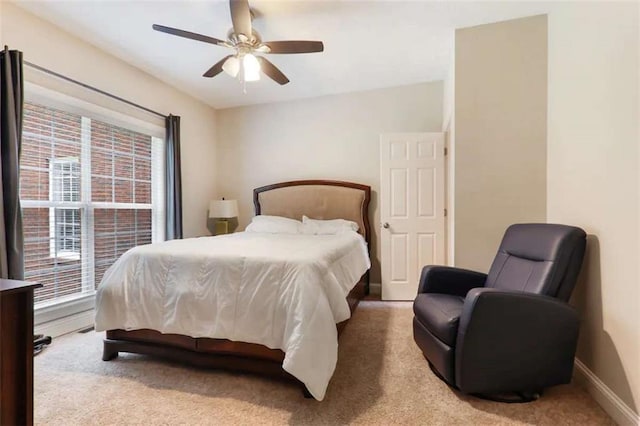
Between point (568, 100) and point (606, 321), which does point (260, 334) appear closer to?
point (606, 321)

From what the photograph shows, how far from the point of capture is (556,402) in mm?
1811

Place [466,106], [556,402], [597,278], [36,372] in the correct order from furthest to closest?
1. [466,106]
2. [36,372]
3. [597,278]
4. [556,402]

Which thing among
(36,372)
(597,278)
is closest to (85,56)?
(36,372)

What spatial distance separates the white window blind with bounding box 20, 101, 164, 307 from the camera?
2.70 meters

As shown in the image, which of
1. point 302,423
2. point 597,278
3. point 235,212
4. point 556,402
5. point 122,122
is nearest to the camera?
point 302,423

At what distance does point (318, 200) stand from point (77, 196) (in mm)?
2606

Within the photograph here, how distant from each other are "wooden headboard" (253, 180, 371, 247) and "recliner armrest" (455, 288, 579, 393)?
8.05 feet

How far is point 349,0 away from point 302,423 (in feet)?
9.16

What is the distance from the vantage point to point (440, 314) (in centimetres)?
196

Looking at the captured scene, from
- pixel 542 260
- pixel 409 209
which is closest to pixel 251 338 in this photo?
pixel 542 260

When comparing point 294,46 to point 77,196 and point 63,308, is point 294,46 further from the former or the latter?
point 63,308

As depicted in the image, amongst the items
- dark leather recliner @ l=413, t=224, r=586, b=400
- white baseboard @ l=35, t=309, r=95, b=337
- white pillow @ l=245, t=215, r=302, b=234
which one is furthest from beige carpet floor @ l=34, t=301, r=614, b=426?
white pillow @ l=245, t=215, r=302, b=234

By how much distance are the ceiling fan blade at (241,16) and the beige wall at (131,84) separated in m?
1.66

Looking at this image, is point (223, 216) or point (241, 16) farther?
point (223, 216)
